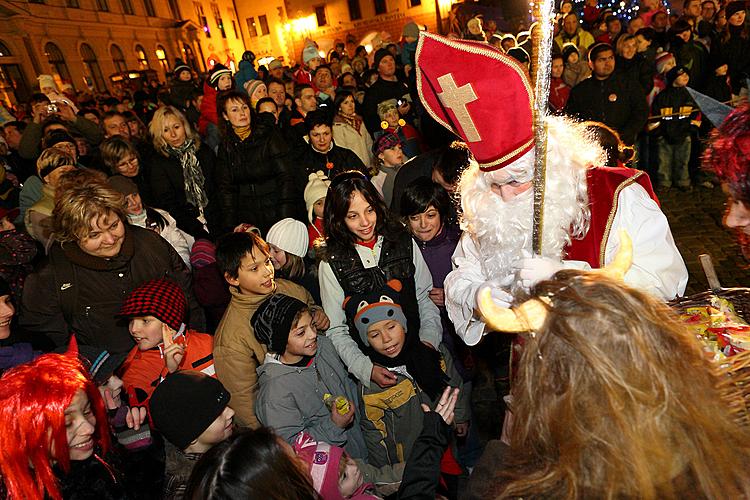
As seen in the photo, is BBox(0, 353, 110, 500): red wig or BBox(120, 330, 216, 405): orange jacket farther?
BBox(120, 330, 216, 405): orange jacket

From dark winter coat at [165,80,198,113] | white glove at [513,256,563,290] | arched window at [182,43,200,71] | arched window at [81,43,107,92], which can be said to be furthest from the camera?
arched window at [182,43,200,71]

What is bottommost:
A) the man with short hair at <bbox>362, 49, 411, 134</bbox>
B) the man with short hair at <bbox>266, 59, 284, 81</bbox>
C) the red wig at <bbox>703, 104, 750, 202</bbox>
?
the red wig at <bbox>703, 104, 750, 202</bbox>

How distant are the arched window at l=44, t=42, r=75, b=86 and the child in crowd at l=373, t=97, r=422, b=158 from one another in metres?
25.9

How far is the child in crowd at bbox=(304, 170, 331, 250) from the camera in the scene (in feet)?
12.7

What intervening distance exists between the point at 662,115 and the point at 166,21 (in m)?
36.7

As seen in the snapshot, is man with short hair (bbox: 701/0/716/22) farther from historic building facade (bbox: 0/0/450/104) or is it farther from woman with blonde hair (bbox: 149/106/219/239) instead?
historic building facade (bbox: 0/0/450/104)

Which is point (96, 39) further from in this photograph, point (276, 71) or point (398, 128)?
point (398, 128)

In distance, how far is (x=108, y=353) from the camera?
2973 millimetres

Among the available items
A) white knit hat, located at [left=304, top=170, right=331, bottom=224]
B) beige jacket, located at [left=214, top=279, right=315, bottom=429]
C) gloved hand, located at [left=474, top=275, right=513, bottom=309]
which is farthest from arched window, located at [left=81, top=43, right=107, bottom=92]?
gloved hand, located at [left=474, top=275, right=513, bottom=309]

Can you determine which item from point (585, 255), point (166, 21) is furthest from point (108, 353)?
point (166, 21)

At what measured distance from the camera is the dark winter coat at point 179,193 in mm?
4484

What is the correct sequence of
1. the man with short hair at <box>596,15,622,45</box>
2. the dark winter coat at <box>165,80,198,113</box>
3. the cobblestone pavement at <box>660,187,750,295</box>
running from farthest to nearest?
the man with short hair at <box>596,15,622,45</box> < the dark winter coat at <box>165,80,198,113</box> < the cobblestone pavement at <box>660,187,750,295</box>

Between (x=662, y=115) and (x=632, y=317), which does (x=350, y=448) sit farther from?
(x=662, y=115)

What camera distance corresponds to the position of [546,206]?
79.9 inches
